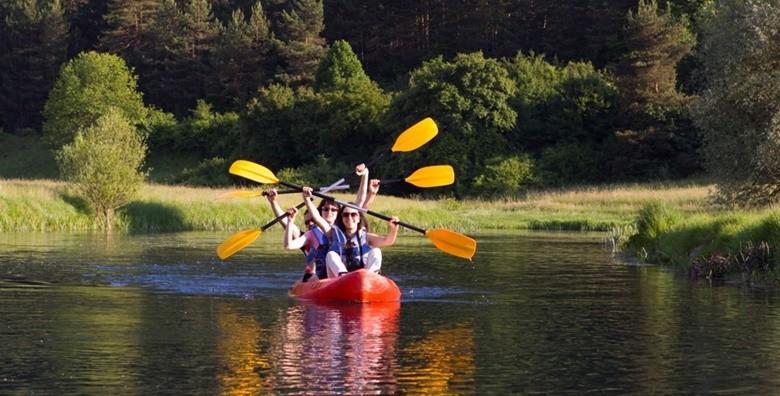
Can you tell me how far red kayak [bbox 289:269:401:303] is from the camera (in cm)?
1956

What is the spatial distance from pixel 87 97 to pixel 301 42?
43.7 ft

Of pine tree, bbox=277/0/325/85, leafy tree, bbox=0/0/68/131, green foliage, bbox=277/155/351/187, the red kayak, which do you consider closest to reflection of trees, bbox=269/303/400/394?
the red kayak

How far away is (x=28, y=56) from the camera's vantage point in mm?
95375

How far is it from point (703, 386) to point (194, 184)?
58058 millimetres

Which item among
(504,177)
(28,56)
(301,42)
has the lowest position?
(504,177)

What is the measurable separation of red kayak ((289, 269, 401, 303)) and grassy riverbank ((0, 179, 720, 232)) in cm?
1988

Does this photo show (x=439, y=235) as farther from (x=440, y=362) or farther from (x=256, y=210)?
(x=256, y=210)

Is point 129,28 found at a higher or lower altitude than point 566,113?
higher

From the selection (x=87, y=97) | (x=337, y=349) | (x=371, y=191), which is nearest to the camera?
(x=337, y=349)

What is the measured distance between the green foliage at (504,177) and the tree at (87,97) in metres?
25.9

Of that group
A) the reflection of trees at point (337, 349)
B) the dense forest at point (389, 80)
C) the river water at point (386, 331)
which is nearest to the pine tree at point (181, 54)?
the dense forest at point (389, 80)

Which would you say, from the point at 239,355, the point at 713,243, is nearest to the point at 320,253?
the point at 239,355

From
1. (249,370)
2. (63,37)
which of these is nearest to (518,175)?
(63,37)

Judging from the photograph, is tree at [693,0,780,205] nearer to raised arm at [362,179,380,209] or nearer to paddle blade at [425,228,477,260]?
paddle blade at [425,228,477,260]
